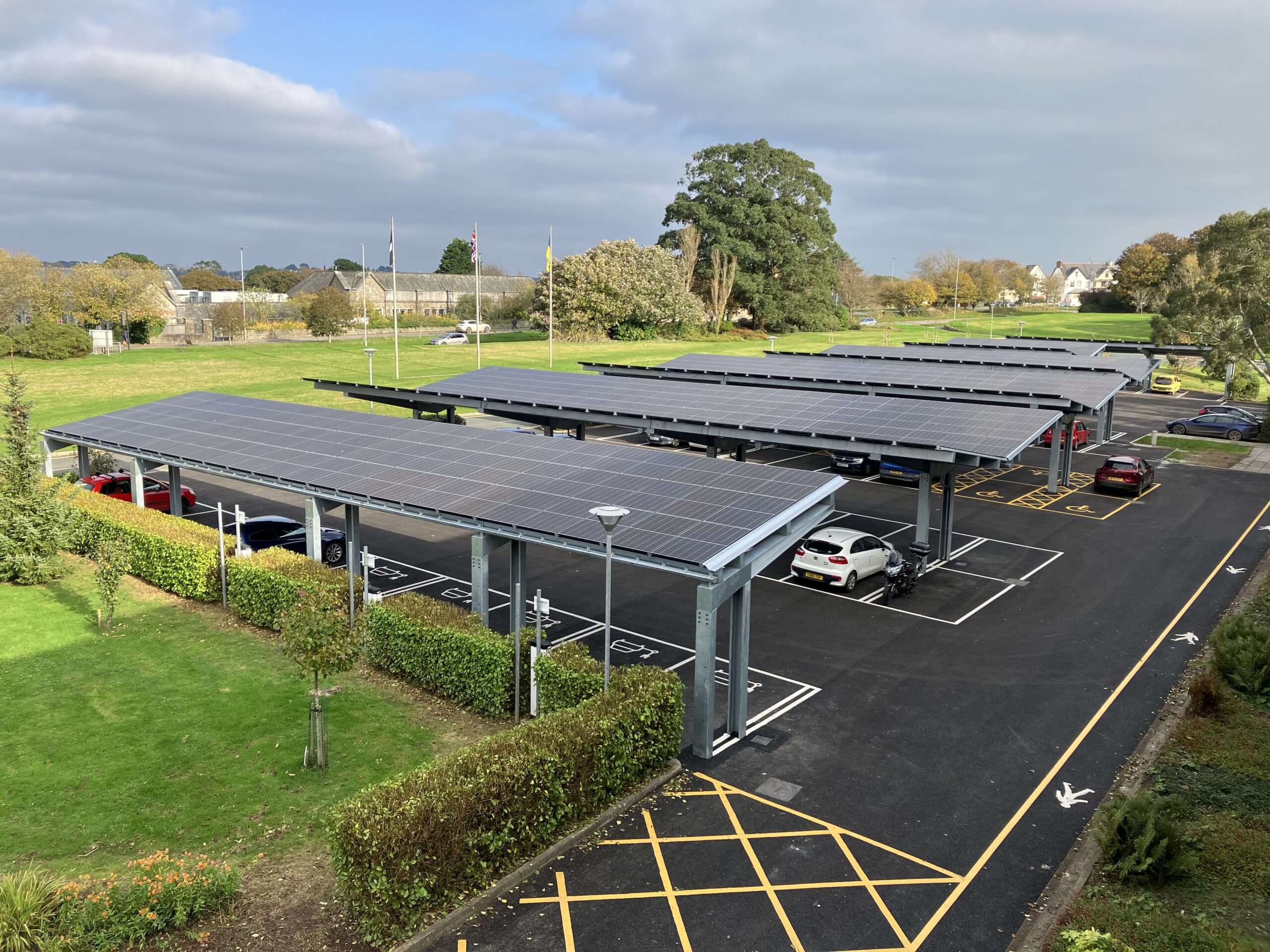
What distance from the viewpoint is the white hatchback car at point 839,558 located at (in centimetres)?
2162

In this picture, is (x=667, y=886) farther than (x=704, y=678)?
No

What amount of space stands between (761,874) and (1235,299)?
1739 inches

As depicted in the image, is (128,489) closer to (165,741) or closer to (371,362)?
(165,741)

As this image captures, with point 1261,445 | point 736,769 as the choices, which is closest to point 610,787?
point 736,769

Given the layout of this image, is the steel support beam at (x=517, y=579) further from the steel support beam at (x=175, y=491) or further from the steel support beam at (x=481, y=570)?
the steel support beam at (x=175, y=491)

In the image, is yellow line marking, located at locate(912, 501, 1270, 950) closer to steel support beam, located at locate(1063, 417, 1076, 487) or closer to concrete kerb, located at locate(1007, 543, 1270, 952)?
concrete kerb, located at locate(1007, 543, 1270, 952)

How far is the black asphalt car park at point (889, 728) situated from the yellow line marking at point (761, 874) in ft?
0.11

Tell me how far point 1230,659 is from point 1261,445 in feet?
118

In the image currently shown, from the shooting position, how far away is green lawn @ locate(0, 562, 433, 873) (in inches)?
449

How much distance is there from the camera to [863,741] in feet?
46.9

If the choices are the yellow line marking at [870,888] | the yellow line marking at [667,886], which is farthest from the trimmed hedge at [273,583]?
the yellow line marking at [870,888]

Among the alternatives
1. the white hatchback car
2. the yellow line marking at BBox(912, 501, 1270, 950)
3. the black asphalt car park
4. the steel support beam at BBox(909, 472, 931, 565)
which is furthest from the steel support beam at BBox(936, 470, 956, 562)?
the yellow line marking at BBox(912, 501, 1270, 950)

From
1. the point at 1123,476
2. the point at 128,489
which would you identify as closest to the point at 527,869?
the point at 128,489

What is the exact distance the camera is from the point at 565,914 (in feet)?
32.4
